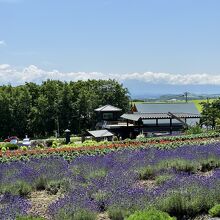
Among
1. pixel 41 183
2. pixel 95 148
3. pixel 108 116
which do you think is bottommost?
pixel 108 116

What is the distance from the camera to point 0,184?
31.5 ft

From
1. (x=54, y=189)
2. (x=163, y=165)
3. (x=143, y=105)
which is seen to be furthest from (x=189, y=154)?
(x=143, y=105)

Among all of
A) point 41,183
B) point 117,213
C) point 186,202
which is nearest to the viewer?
point 117,213

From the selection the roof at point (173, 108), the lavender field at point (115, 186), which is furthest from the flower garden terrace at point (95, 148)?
the roof at point (173, 108)

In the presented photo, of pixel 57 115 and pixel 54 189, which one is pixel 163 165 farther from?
pixel 57 115

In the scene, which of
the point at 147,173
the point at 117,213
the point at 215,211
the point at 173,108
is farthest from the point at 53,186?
the point at 173,108

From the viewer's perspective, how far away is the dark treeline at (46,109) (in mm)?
58656

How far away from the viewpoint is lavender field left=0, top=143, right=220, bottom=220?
22.7 ft

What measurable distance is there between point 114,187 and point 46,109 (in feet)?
169

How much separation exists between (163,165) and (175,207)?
384 centimetres

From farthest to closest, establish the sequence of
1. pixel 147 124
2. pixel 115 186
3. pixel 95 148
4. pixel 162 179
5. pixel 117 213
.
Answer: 1. pixel 147 124
2. pixel 95 148
3. pixel 162 179
4. pixel 115 186
5. pixel 117 213

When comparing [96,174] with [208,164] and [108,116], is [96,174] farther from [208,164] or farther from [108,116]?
[108,116]

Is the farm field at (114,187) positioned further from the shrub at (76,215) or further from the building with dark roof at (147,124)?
the building with dark roof at (147,124)

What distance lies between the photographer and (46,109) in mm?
58938
